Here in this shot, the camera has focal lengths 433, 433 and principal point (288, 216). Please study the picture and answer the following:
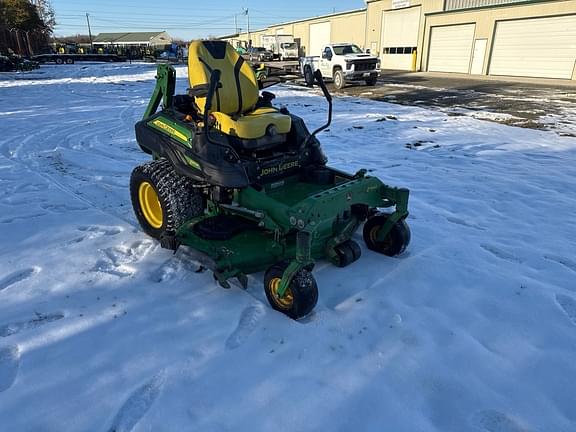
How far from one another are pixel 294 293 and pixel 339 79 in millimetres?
16034

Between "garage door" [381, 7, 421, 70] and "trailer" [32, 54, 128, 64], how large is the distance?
28.9m

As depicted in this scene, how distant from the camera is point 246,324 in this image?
2.74m

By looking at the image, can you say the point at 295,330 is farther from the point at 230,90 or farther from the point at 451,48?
the point at 451,48

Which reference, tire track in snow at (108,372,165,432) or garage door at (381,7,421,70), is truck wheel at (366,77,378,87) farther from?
tire track in snow at (108,372,165,432)

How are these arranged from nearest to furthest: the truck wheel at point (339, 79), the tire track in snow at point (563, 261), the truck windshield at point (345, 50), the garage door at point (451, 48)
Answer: the tire track in snow at point (563, 261)
the truck wheel at point (339, 79)
the truck windshield at point (345, 50)
the garage door at point (451, 48)

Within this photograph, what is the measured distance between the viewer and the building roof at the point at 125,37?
95.6 m

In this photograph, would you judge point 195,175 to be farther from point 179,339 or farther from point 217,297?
point 179,339

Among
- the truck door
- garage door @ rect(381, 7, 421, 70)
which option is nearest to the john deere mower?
the truck door

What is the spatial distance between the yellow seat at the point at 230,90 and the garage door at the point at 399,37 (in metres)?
28.9

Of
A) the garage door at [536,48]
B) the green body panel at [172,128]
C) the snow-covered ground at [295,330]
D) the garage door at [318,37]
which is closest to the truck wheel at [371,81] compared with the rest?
the garage door at [536,48]

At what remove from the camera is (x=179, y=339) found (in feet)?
8.53

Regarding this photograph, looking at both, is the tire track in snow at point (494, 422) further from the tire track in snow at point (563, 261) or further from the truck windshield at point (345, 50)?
the truck windshield at point (345, 50)

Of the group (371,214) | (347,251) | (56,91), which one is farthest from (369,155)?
(56,91)

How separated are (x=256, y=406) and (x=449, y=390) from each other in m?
1.00
